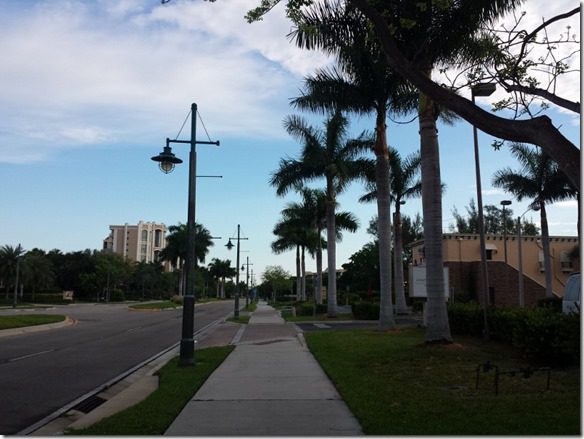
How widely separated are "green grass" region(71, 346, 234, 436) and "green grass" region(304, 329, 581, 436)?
234cm

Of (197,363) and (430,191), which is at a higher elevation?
(430,191)

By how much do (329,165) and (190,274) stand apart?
19.0m

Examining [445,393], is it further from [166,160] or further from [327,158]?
[327,158]

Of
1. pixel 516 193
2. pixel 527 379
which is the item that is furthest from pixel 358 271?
pixel 527 379

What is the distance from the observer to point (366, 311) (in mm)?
31203

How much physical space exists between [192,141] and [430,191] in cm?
595

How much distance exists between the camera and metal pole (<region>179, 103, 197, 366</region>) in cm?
1301

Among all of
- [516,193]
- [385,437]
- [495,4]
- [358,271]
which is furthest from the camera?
[358,271]

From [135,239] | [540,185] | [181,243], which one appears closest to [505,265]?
[540,185]

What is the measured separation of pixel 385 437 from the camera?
20.3 ft

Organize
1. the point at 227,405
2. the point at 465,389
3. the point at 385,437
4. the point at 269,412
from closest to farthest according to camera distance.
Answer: the point at 385,437 < the point at 269,412 < the point at 227,405 < the point at 465,389

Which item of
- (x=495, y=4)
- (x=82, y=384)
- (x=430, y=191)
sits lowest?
(x=82, y=384)

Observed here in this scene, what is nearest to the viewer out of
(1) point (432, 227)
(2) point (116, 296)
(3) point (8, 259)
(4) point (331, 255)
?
(1) point (432, 227)

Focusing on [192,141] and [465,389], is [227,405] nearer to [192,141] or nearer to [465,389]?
[465,389]
